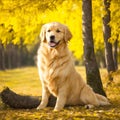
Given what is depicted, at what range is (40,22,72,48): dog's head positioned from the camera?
7719mm

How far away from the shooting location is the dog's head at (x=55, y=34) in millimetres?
7719

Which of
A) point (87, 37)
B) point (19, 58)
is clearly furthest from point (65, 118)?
point (19, 58)

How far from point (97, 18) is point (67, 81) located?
33.7 ft

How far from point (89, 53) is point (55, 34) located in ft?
7.85

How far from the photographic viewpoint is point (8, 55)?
61.4 meters

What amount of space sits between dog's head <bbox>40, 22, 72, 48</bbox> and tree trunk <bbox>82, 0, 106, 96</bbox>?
2133mm

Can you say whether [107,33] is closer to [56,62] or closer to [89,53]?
[89,53]

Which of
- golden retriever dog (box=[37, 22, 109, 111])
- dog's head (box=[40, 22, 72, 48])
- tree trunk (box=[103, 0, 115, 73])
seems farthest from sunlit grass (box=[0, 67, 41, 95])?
tree trunk (box=[103, 0, 115, 73])

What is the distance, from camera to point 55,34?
773 centimetres

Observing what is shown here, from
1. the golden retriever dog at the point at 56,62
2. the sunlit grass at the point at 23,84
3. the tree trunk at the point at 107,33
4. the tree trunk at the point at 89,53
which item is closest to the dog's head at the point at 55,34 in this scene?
the golden retriever dog at the point at 56,62

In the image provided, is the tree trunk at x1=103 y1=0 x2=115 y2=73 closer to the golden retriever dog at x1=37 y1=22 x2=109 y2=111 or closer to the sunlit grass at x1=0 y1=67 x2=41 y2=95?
the sunlit grass at x1=0 y1=67 x2=41 y2=95

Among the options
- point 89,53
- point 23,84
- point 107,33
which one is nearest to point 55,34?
point 89,53

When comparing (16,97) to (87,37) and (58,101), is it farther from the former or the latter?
(87,37)

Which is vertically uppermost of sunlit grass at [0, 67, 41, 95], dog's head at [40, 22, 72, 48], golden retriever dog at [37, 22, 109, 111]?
dog's head at [40, 22, 72, 48]
